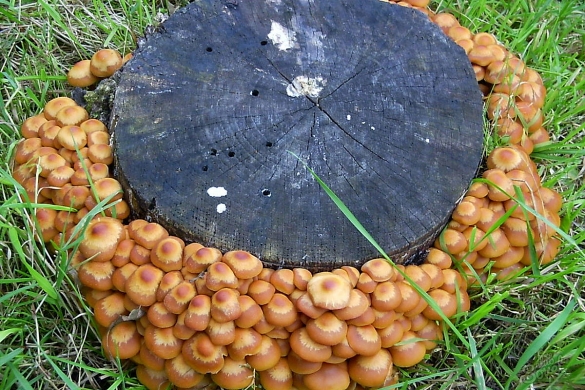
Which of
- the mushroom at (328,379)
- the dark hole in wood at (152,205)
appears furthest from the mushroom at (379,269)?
the dark hole in wood at (152,205)

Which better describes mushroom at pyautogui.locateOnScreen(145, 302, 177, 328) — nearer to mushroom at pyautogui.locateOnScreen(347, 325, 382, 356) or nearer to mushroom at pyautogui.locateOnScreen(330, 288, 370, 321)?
mushroom at pyautogui.locateOnScreen(330, 288, 370, 321)

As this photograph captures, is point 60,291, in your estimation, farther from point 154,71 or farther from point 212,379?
point 154,71

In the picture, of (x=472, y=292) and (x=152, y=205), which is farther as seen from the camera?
(x=472, y=292)

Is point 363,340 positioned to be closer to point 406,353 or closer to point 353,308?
point 353,308

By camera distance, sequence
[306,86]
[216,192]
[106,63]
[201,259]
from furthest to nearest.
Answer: [106,63] < [306,86] < [216,192] < [201,259]

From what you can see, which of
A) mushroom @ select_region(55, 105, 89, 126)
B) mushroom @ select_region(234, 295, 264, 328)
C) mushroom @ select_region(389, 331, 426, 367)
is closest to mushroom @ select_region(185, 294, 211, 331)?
mushroom @ select_region(234, 295, 264, 328)

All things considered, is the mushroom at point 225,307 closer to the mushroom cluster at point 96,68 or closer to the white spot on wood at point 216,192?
the white spot on wood at point 216,192

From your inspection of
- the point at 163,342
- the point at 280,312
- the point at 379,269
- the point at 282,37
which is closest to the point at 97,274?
the point at 163,342

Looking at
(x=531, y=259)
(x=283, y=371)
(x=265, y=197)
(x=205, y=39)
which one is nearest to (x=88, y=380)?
(x=283, y=371)
